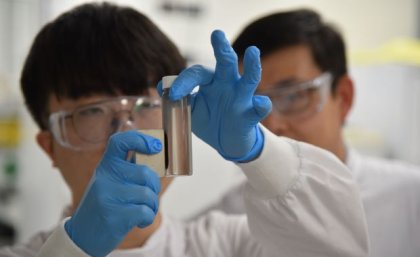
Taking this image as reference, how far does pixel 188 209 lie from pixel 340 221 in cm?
196

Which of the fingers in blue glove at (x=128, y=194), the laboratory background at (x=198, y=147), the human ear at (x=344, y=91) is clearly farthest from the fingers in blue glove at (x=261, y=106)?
the laboratory background at (x=198, y=147)

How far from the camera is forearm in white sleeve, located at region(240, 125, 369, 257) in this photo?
3.05 ft

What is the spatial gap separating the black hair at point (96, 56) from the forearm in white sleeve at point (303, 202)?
1.30 feet

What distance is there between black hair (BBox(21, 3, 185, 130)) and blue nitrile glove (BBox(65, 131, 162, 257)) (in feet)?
1.17

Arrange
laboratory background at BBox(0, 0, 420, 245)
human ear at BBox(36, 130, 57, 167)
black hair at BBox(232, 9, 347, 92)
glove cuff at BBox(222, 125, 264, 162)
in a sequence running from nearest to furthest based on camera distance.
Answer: glove cuff at BBox(222, 125, 264, 162)
human ear at BBox(36, 130, 57, 167)
black hair at BBox(232, 9, 347, 92)
laboratory background at BBox(0, 0, 420, 245)

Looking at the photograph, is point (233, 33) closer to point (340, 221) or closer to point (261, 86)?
point (261, 86)

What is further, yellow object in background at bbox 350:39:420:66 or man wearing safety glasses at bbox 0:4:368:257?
yellow object in background at bbox 350:39:420:66

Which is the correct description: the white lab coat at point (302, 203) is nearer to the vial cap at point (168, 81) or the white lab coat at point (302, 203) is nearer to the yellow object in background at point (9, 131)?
the vial cap at point (168, 81)

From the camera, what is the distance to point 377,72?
288 centimetres

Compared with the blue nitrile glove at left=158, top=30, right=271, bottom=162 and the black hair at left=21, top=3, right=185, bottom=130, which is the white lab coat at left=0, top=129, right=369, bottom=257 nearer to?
the blue nitrile glove at left=158, top=30, right=271, bottom=162

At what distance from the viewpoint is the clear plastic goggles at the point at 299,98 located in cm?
150

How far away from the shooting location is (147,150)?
80 cm

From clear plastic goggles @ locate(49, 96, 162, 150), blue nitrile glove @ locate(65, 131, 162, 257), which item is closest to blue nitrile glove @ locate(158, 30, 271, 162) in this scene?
blue nitrile glove @ locate(65, 131, 162, 257)

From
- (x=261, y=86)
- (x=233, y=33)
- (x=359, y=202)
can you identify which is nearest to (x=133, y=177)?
(x=359, y=202)
